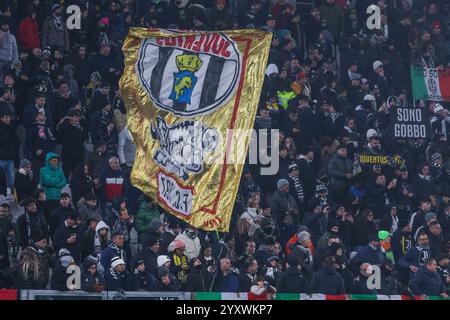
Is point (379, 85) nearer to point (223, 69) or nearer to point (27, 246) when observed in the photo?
point (223, 69)

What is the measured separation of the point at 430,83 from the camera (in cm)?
2586

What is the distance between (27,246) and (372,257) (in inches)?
211

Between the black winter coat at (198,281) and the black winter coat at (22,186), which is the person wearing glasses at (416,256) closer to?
the black winter coat at (198,281)

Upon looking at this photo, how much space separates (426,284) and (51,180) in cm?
564

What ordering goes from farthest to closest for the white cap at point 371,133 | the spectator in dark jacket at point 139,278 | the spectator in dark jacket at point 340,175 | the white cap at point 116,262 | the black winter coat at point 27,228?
the white cap at point 371,133
the spectator in dark jacket at point 340,175
the black winter coat at point 27,228
the white cap at point 116,262
the spectator in dark jacket at point 139,278

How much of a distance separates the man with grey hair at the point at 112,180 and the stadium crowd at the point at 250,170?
21 mm

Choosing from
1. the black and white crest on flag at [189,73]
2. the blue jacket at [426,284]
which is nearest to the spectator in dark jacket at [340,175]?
the blue jacket at [426,284]

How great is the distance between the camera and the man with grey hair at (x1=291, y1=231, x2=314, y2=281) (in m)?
19.7

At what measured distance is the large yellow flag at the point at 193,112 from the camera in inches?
773

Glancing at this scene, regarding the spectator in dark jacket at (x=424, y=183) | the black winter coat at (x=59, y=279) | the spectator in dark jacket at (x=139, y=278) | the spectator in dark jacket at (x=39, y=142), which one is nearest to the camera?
the black winter coat at (x=59, y=279)
